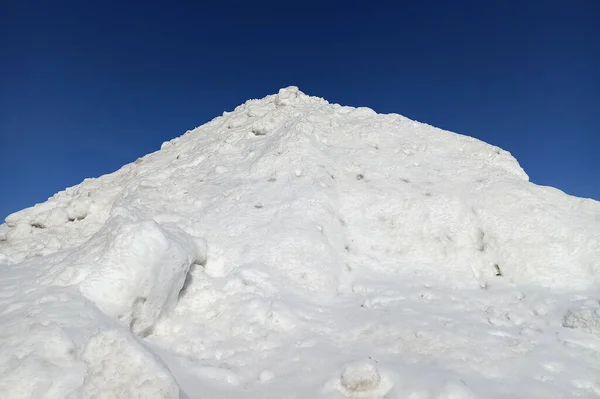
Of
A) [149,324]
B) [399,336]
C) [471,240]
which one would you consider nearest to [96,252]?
[149,324]

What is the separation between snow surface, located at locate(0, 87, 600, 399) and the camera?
19.7ft

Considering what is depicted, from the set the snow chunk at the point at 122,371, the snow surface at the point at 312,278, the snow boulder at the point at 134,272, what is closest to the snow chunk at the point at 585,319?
the snow surface at the point at 312,278

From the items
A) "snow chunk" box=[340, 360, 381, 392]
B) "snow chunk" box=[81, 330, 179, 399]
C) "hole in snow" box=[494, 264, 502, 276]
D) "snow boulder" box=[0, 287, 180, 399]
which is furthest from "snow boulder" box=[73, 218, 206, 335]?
"hole in snow" box=[494, 264, 502, 276]

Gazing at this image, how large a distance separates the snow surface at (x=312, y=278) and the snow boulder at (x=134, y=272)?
29 mm

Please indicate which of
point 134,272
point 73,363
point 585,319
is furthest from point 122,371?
point 585,319

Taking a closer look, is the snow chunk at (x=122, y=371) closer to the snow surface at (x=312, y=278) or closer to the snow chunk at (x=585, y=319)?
the snow surface at (x=312, y=278)

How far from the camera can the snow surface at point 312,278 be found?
19.7 ft

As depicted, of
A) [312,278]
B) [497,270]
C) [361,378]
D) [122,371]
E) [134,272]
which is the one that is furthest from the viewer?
[497,270]

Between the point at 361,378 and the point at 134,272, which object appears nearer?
the point at 361,378

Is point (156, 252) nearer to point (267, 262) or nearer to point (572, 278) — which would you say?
point (267, 262)

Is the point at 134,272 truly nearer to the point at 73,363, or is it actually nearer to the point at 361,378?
the point at 73,363

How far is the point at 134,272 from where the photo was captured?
7391mm

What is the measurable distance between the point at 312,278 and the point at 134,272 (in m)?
4.09

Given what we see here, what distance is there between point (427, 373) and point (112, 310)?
559 cm
